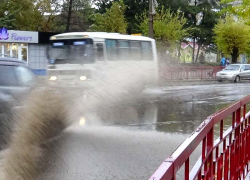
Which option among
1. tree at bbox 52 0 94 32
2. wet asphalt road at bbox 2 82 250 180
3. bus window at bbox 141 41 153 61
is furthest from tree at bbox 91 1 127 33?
wet asphalt road at bbox 2 82 250 180

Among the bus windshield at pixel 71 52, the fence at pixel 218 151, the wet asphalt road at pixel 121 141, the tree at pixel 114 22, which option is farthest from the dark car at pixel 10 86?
the tree at pixel 114 22

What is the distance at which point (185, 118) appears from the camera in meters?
12.2

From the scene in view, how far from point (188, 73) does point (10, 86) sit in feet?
85.6

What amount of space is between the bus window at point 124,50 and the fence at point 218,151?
44.2 ft

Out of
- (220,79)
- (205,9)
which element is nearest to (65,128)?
(220,79)

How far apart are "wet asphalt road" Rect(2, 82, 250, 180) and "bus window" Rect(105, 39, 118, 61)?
2849mm

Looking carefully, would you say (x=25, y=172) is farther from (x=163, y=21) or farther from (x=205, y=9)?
(x=205, y=9)

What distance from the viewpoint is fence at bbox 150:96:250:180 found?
86.5 inches

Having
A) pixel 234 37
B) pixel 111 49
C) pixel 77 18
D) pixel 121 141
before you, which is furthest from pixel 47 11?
pixel 121 141

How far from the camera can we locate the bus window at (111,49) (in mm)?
17328

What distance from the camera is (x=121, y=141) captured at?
28.5 ft

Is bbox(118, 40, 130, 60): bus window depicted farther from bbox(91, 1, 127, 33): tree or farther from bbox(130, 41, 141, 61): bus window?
bbox(91, 1, 127, 33): tree

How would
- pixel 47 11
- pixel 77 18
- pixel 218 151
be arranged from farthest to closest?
pixel 77 18 → pixel 47 11 → pixel 218 151

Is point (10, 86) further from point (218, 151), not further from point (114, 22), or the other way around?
point (114, 22)
